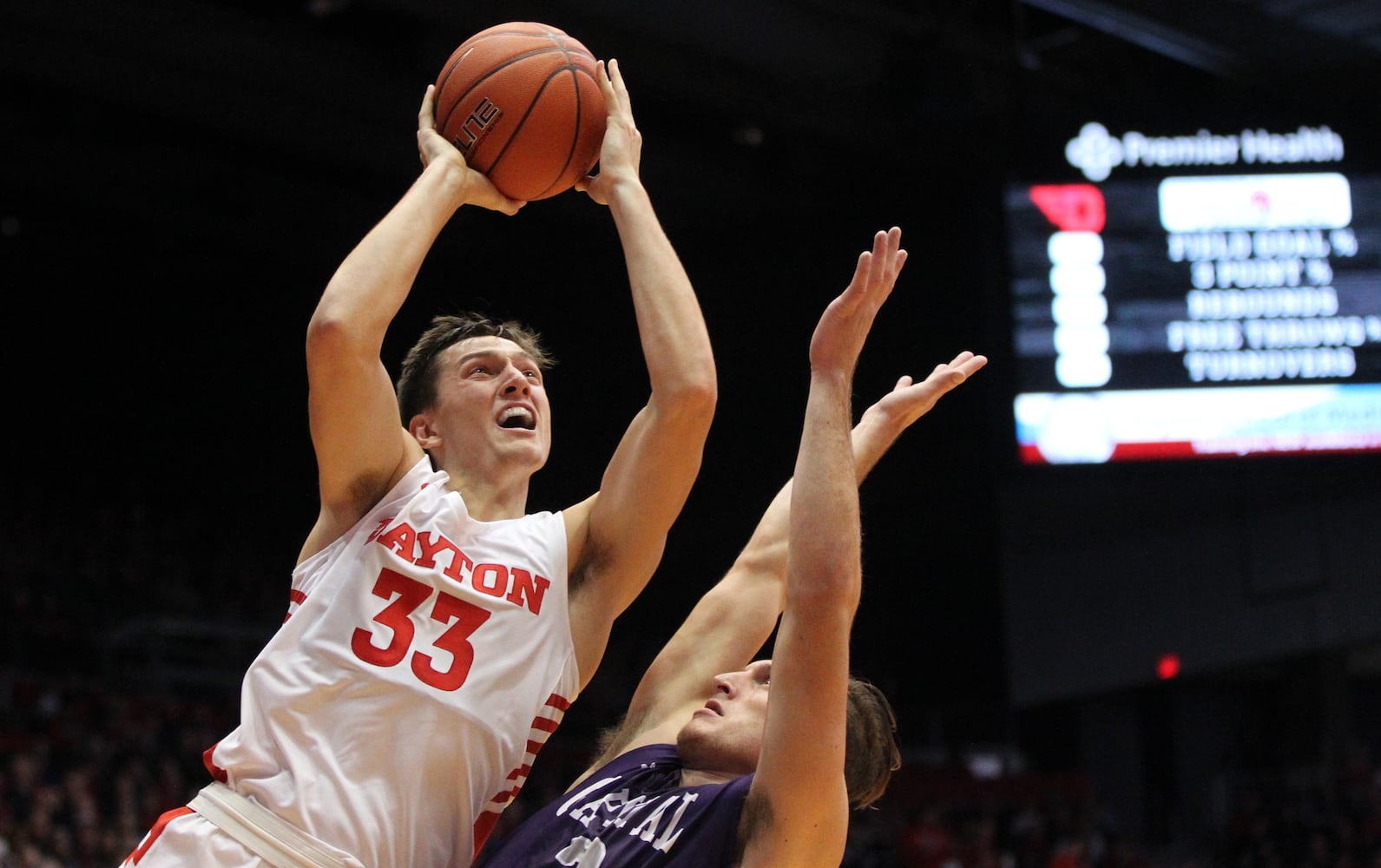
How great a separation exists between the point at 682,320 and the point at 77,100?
34.8ft

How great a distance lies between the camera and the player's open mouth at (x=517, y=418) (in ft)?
8.80

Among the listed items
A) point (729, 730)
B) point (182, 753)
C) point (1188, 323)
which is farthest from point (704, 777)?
point (182, 753)

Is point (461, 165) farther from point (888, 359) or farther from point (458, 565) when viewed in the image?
point (888, 359)

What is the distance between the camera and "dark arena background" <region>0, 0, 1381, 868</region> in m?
8.98

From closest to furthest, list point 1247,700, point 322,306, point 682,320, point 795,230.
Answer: point 322,306 → point 682,320 → point 795,230 → point 1247,700

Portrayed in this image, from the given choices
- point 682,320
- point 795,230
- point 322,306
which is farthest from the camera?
point 795,230

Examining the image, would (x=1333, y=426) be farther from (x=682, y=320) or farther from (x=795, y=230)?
(x=682, y=320)

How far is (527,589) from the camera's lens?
2.54m

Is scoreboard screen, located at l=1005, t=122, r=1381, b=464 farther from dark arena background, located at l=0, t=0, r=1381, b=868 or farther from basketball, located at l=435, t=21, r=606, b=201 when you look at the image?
basketball, located at l=435, t=21, r=606, b=201

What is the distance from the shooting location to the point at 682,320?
2596 millimetres

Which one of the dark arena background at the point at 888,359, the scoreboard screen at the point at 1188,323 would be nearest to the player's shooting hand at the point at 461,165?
the dark arena background at the point at 888,359

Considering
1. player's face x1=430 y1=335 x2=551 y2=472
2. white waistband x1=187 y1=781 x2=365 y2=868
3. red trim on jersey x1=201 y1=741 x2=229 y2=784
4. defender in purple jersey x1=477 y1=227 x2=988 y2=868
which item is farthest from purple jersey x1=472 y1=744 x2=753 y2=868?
player's face x1=430 y1=335 x2=551 y2=472

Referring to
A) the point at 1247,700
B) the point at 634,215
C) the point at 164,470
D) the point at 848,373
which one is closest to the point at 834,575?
the point at 848,373

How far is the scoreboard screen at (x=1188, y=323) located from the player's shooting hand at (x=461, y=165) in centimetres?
641
